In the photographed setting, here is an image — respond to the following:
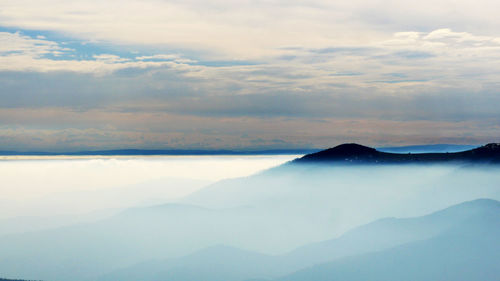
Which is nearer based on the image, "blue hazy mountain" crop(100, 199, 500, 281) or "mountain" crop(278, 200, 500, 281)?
"mountain" crop(278, 200, 500, 281)

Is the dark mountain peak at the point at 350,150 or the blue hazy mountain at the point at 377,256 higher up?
the dark mountain peak at the point at 350,150

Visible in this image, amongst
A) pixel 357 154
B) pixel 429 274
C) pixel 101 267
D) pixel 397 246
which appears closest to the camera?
pixel 429 274

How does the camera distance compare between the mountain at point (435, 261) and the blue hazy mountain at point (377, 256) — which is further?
the blue hazy mountain at point (377, 256)

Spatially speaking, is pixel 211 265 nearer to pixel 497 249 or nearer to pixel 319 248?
pixel 319 248

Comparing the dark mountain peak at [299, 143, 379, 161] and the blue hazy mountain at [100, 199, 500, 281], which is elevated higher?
the dark mountain peak at [299, 143, 379, 161]

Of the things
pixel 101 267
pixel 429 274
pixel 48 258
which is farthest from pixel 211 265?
pixel 429 274
